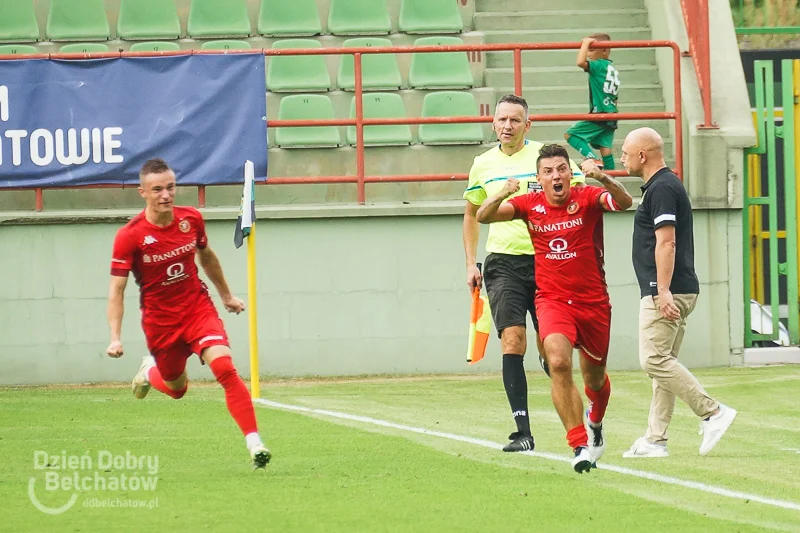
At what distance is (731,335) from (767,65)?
A: 115 inches

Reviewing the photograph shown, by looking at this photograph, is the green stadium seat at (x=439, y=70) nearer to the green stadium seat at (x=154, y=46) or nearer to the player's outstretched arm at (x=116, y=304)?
the green stadium seat at (x=154, y=46)

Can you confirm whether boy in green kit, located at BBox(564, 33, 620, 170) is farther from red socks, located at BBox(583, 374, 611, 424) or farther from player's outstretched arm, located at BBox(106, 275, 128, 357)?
player's outstretched arm, located at BBox(106, 275, 128, 357)

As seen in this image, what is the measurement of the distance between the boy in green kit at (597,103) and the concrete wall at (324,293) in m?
0.77

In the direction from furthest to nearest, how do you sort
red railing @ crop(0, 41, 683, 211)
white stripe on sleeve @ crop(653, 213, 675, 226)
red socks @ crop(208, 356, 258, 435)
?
red railing @ crop(0, 41, 683, 211) → white stripe on sleeve @ crop(653, 213, 675, 226) → red socks @ crop(208, 356, 258, 435)

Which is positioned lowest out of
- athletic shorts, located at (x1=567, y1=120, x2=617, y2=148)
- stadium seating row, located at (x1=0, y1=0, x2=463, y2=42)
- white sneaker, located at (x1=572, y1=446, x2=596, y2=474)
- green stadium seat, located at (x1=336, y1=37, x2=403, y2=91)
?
white sneaker, located at (x1=572, y1=446, x2=596, y2=474)

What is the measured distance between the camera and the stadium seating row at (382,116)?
16.0m

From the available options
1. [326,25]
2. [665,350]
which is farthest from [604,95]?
[665,350]

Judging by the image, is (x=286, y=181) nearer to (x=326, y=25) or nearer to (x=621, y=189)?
(x=326, y=25)

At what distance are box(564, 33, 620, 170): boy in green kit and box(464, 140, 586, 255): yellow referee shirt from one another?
5.29 m

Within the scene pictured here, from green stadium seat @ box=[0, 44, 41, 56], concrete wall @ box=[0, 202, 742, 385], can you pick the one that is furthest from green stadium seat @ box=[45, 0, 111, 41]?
concrete wall @ box=[0, 202, 742, 385]

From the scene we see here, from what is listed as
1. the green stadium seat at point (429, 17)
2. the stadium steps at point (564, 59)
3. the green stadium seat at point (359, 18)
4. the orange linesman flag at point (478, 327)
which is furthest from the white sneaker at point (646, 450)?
the green stadium seat at point (359, 18)

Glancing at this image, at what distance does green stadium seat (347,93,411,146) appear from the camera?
16.0 meters

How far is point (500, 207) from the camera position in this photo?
821 cm

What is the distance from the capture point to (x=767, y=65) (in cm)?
1468
